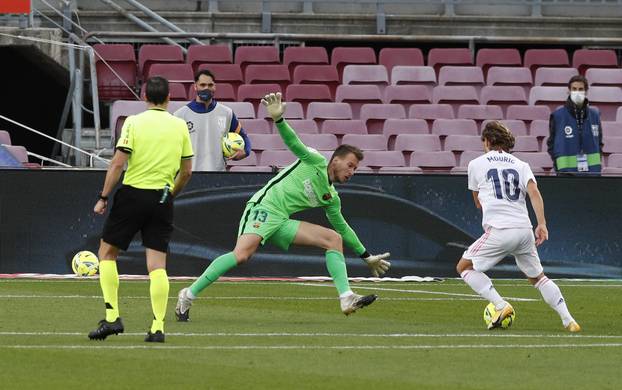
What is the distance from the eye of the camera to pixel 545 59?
26.9 meters

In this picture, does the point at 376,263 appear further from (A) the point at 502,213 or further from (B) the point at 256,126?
(B) the point at 256,126

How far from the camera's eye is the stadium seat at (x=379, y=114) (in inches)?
948

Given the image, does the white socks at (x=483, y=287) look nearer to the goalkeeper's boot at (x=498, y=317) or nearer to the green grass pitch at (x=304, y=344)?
the goalkeeper's boot at (x=498, y=317)

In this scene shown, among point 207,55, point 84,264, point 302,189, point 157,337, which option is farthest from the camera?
point 207,55

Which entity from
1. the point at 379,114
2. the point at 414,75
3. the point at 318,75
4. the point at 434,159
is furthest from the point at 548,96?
the point at 318,75

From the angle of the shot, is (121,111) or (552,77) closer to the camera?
(121,111)

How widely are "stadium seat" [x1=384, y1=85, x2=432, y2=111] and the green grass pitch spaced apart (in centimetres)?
877

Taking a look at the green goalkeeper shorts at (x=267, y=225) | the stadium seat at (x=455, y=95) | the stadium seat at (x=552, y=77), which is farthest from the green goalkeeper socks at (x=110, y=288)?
the stadium seat at (x=552, y=77)

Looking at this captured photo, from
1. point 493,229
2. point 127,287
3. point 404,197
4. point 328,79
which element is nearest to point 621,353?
point 493,229

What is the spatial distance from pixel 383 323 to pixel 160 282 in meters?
2.66

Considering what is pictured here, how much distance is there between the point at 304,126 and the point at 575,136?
4844 millimetres

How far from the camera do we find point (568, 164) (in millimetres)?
19984

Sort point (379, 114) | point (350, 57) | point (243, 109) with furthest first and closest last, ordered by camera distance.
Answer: point (350, 57), point (379, 114), point (243, 109)

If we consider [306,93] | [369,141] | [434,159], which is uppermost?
[306,93]
